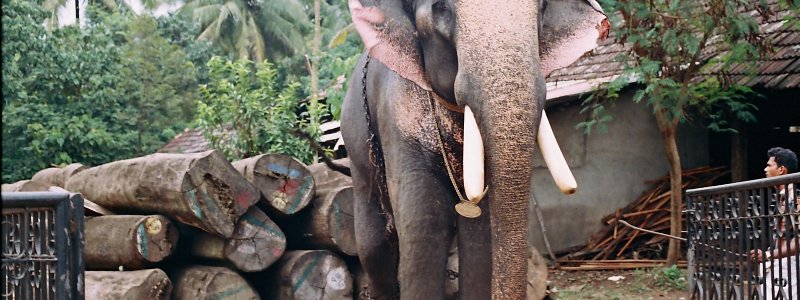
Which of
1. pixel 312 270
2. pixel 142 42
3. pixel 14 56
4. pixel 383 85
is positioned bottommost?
pixel 312 270

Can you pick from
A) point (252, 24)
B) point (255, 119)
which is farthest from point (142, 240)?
point (252, 24)

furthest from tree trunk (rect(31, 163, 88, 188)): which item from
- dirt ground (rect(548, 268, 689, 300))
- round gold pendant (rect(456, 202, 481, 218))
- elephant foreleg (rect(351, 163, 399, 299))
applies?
round gold pendant (rect(456, 202, 481, 218))

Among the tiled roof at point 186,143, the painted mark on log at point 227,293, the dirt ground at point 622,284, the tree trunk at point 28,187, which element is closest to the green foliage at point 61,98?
the tiled roof at point 186,143

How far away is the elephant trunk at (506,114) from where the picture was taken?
12.8 ft

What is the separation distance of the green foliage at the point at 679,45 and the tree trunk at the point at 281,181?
3928mm

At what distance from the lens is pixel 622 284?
34.3 feet

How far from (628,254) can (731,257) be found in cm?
651

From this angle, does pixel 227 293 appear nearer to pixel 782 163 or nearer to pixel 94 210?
pixel 94 210

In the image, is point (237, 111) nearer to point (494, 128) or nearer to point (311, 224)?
point (311, 224)

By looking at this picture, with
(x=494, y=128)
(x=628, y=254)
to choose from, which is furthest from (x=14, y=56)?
(x=494, y=128)

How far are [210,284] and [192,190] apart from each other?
0.68 metres

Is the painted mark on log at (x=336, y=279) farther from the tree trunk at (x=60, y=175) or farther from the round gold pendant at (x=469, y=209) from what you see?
the round gold pendant at (x=469, y=209)

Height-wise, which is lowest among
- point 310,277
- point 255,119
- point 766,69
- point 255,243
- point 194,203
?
point 310,277

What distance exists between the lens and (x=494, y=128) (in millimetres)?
3914
